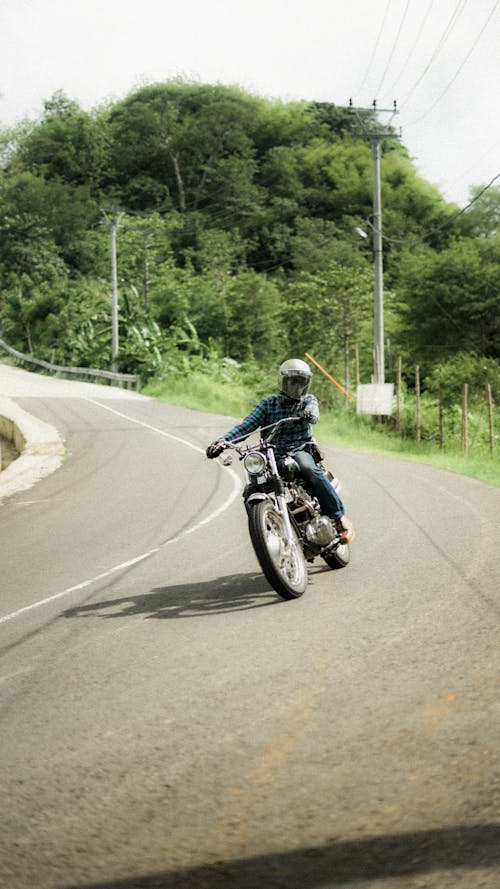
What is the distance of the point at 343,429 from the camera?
30.6 metres

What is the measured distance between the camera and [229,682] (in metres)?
5.27

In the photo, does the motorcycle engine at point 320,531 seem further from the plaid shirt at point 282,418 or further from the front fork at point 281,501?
the plaid shirt at point 282,418

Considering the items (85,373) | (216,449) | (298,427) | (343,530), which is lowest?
(343,530)

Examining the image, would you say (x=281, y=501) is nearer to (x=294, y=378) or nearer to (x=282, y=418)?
(x=282, y=418)

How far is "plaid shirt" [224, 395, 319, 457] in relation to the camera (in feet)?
27.1

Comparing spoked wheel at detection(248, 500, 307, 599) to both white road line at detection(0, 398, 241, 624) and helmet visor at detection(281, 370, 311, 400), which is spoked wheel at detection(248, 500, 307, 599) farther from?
white road line at detection(0, 398, 241, 624)

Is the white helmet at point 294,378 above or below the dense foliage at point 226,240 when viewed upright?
below

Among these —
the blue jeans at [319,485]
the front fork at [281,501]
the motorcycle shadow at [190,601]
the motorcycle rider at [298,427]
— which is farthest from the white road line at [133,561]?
the blue jeans at [319,485]

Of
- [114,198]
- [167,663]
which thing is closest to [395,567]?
[167,663]

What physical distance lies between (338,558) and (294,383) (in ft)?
5.36

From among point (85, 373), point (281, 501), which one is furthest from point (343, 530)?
point (85, 373)

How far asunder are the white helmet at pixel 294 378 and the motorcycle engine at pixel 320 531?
43.2 inches

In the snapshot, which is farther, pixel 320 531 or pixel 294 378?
pixel 294 378

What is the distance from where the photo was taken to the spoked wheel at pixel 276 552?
7.10m
